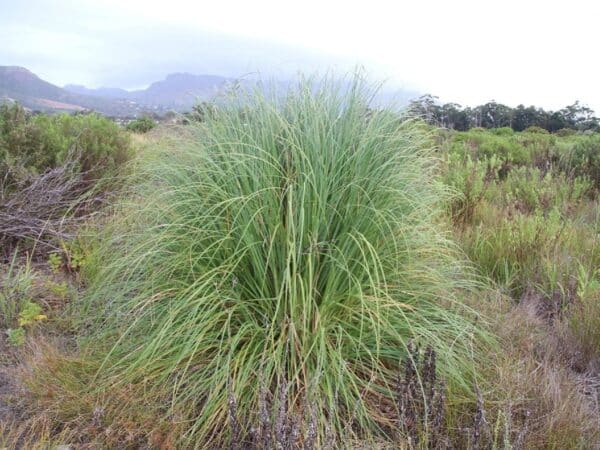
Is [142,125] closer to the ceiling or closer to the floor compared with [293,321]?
closer to the ceiling

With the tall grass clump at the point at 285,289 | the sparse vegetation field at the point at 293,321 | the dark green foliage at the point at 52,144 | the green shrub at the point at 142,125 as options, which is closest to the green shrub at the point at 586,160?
the sparse vegetation field at the point at 293,321

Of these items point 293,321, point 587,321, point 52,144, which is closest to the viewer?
point 293,321

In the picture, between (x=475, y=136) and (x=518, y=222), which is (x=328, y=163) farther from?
(x=475, y=136)

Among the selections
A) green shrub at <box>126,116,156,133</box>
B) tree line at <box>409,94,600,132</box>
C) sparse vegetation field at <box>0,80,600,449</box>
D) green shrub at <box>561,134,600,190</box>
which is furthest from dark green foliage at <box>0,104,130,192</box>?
tree line at <box>409,94,600,132</box>

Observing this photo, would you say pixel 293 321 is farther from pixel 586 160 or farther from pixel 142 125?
pixel 142 125

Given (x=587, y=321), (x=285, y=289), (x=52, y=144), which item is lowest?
(x=587, y=321)

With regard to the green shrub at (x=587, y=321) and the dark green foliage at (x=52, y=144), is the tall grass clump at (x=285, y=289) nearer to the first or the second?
the green shrub at (x=587, y=321)

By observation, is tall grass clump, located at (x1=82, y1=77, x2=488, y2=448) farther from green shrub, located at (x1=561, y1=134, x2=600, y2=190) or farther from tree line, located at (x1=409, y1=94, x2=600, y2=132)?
tree line, located at (x1=409, y1=94, x2=600, y2=132)

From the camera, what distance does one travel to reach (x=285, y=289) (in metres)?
2.14

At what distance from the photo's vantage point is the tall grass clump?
1942 mm

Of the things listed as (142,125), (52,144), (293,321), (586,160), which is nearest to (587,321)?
(293,321)

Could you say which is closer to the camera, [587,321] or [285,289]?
[285,289]

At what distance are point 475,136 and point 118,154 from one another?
283 inches

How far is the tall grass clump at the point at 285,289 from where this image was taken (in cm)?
194
